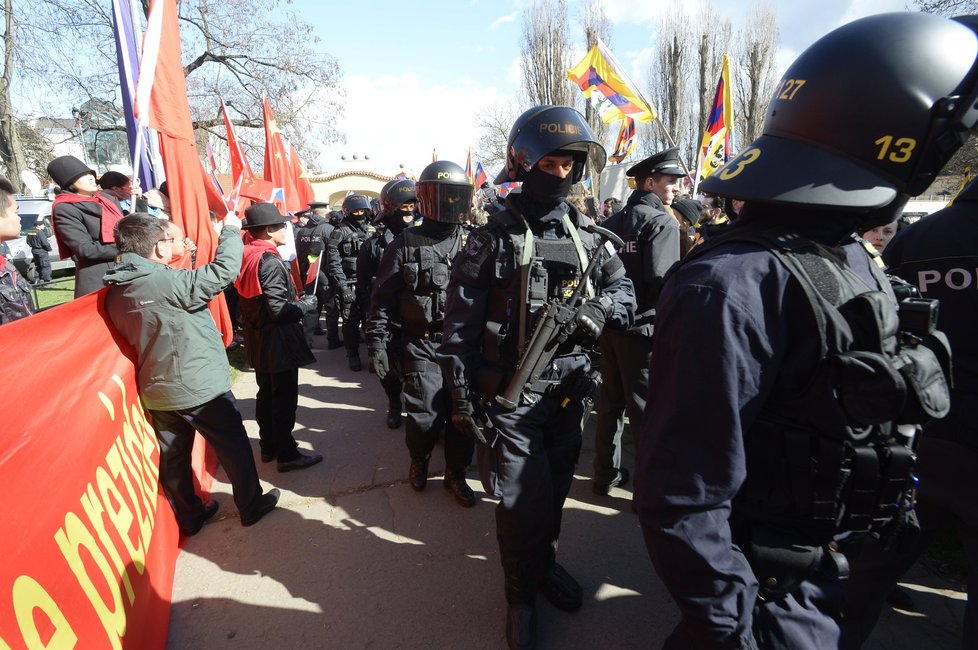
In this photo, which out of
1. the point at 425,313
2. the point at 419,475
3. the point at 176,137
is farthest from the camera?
the point at 425,313

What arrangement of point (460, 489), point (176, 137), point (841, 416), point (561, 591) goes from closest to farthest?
point (841, 416) → point (561, 591) → point (176, 137) → point (460, 489)

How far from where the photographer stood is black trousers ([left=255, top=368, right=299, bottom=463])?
12.8 feet

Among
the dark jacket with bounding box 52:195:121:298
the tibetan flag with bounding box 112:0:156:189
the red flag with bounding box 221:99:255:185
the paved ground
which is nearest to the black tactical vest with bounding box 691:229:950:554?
the paved ground

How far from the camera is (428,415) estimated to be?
3.65 metres

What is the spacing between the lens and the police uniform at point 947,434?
1.76 metres

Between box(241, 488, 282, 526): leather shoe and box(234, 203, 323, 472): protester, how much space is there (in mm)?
530

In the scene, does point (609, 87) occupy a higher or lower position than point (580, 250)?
higher

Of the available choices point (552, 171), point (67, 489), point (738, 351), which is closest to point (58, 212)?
point (67, 489)

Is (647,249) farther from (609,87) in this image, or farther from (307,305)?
(609,87)

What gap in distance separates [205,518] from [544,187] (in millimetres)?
3045

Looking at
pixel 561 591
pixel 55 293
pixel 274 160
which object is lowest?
pixel 55 293

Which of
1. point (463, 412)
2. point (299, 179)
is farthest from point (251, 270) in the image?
point (299, 179)

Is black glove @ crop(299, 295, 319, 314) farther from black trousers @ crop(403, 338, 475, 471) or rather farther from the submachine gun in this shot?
the submachine gun

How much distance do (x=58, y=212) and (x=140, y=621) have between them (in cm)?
→ 390
